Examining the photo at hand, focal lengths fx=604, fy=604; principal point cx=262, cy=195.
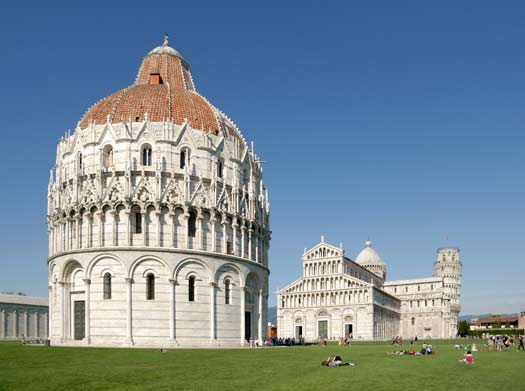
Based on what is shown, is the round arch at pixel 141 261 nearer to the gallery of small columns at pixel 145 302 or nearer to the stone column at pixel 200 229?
the gallery of small columns at pixel 145 302

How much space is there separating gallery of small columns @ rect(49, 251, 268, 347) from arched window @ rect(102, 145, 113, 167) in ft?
27.7

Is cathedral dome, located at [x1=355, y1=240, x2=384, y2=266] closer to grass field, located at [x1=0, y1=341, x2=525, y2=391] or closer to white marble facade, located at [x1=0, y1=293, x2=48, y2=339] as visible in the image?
white marble facade, located at [x1=0, y1=293, x2=48, y2=339]

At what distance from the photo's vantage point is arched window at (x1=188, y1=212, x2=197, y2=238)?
52119 millimetres

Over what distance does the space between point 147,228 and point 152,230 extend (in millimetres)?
445

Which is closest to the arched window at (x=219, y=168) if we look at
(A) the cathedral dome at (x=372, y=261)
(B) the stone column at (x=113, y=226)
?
(B) the stone column at (x=113, y=226)

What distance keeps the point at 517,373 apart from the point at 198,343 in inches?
Answer: 1166

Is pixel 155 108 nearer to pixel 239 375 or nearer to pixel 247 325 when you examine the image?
pixel 247 325

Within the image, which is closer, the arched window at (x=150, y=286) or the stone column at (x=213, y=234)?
the arched window at (x=150, y=286)

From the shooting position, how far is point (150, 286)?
5000cm

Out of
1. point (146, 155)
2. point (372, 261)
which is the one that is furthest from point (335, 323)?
point (146, 155)

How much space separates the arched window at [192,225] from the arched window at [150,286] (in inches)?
192

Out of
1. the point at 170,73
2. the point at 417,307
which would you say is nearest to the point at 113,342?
the point at 170,73

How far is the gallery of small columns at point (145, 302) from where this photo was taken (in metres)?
49.0

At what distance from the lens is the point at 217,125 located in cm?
5812
